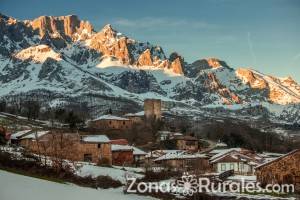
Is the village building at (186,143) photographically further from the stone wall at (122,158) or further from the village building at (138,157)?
the stone wall at (122,158)

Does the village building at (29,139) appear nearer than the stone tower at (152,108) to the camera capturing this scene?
Yes

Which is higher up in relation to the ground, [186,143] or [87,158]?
[186,143]

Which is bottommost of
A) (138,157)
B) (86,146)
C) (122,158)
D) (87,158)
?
(87,158)

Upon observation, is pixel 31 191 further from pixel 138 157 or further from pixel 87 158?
pixel 138 157

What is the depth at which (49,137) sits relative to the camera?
4388cm

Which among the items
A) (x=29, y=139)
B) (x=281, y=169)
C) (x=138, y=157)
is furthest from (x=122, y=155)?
(x=281, y=169)

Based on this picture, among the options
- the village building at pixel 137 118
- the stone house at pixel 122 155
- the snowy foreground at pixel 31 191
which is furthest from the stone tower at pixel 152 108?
the snowy foreground at pixel 31 191

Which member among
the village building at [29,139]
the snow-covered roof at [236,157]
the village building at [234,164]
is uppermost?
the village building at [29,139]

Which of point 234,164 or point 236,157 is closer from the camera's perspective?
point 234,164

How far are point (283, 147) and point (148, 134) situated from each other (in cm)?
2126

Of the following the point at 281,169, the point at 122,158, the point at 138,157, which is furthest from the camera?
the point at 138,157

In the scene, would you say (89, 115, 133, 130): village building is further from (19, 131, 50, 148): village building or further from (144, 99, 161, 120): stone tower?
(19, 131, 50, 148): village building

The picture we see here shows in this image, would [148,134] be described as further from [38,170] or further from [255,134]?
[38,170]

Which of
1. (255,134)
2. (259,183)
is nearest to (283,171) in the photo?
(259,183)
